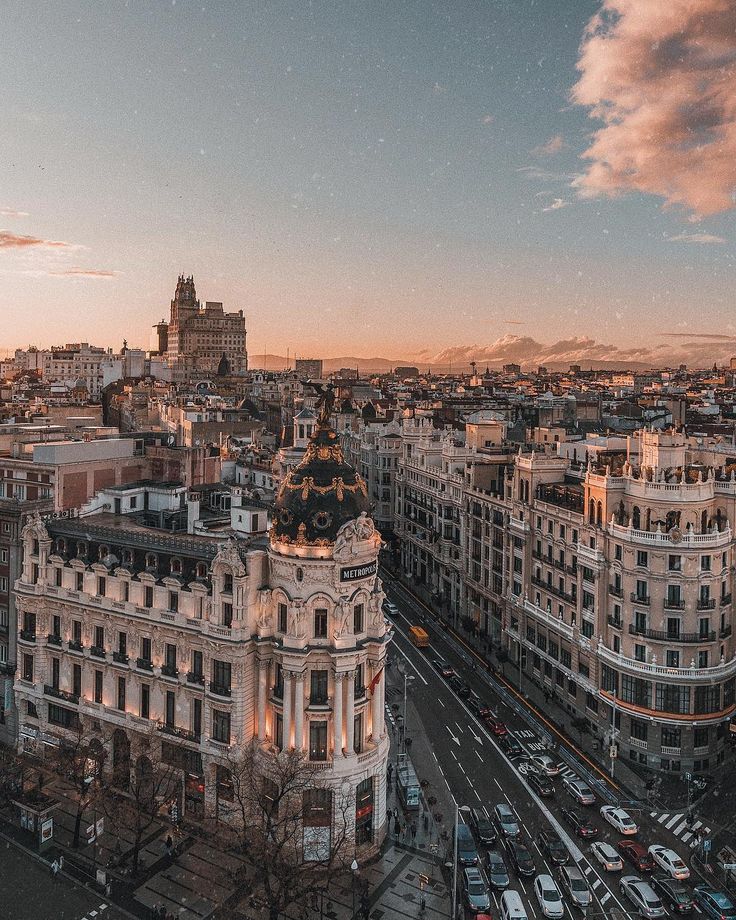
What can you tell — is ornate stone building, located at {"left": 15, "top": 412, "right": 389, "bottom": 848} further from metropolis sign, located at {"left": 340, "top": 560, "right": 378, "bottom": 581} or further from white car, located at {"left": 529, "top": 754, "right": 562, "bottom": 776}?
white car, located at {"left": 529, "top": 754, "right": 562, "bottom": 776}

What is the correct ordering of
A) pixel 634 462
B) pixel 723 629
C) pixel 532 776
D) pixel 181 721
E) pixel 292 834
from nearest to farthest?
pixel 292 834, pixel 181 721, pixel 532 776, pixel 723 629, pixel 634 462

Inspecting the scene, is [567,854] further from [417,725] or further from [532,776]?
[417,725]

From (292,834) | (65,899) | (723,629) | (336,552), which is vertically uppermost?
(336,552)

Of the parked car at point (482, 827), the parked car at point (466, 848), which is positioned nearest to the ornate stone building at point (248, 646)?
the parked car at point (466, 848)

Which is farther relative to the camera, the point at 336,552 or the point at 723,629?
the point at 723,629

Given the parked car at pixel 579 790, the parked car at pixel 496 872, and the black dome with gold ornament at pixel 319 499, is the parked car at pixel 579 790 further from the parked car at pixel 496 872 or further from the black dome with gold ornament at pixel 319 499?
the black dome with gold ornament at pixel 319 499

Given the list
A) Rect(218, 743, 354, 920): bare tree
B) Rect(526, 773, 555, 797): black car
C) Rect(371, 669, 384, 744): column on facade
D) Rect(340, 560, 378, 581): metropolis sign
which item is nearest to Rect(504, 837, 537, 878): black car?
Rect(526, 773, 555, 797): black car

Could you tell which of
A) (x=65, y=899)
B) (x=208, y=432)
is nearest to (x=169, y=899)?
(x=65, y=899)
